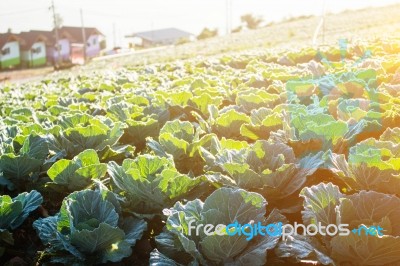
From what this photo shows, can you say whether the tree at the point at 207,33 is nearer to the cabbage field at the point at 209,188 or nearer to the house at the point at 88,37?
the house at the point at 88,37

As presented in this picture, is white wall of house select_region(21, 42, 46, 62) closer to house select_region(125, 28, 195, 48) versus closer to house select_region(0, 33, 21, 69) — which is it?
house select_region(0, 33, 21, 69)

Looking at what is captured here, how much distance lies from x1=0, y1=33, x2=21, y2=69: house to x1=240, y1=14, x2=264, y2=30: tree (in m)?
38.9

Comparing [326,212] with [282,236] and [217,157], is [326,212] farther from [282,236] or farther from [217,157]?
[217,157]

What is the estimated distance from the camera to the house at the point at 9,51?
177 feet

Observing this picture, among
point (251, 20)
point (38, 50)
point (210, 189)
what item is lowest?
point (38, 50)

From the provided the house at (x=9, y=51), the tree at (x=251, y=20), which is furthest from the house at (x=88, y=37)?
the tree at (x=251, y=20)

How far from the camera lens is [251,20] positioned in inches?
2997

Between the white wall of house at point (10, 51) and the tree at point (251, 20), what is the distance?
128 feet

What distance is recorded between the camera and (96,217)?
2.21 m

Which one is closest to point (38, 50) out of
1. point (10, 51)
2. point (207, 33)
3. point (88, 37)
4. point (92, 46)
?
point (10, 51)

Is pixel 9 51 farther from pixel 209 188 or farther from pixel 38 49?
pixel 209 188

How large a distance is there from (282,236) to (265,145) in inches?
24.5

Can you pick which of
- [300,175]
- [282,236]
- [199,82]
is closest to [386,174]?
[300,175]

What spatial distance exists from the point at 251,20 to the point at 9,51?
134ft
